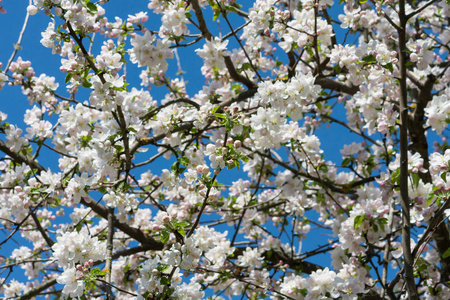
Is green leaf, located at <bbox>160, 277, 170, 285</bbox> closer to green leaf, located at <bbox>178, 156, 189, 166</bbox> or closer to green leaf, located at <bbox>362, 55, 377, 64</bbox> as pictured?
green leaf, located at <bbox>178, 156, 189, 166</bbox>

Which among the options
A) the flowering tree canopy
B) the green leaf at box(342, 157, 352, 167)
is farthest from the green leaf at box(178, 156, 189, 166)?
the green leaf at box(342, 157, 352, 167)

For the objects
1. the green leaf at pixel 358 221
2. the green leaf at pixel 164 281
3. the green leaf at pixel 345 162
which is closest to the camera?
the green leaf at pixel 164 281

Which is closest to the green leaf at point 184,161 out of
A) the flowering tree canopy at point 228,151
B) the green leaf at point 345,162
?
the flowering tree canopy at point 228,151

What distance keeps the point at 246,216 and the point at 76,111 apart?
178 centimetres

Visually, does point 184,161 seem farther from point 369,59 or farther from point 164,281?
point 369,59

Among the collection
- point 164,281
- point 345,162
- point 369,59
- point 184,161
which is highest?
point 345,162

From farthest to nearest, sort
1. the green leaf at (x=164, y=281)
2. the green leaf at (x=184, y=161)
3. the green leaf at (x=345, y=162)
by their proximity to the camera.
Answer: the green leaf at (x=345, y=162) < the green leaf at (x=184, y=161) < the green leaf at (x=164, y=281)

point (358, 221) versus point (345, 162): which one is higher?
point (345, 162)

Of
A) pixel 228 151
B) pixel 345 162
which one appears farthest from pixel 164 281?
pixel 345 162

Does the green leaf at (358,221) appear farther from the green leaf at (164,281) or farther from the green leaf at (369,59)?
the green leaf at (164,281)

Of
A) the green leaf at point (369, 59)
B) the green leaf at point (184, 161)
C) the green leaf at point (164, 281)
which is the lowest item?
the green leaf at point (164, 281)

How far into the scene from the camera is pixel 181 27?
3.08 metres

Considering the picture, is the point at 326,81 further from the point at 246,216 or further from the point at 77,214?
the point at 77,214

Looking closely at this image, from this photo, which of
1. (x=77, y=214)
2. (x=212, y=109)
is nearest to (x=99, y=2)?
(x=212, y=109)
